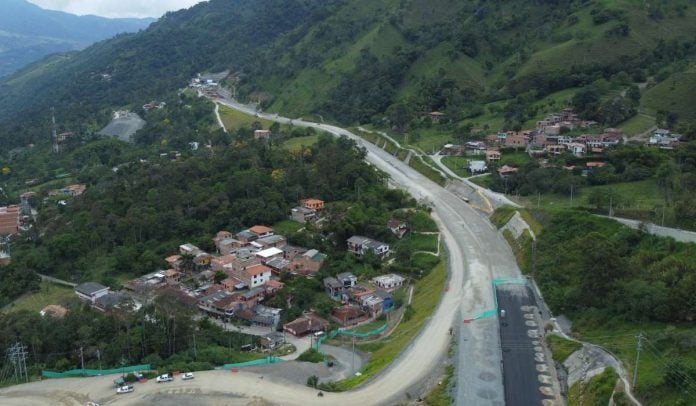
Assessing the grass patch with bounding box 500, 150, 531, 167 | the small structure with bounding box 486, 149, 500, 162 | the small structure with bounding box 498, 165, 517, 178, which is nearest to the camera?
the small structure with bounding box 498, 165, 517, 178

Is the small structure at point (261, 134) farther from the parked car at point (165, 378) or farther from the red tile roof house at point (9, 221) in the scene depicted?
the parked car at point (165, 378)

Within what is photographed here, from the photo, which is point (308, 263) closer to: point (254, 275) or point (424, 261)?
point (254, 275)

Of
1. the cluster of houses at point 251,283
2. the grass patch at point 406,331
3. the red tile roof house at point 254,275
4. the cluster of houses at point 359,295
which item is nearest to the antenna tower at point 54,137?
the cluster of houses at point 251,283

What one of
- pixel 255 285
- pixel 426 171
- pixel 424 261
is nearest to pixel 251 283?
pixel 255 285

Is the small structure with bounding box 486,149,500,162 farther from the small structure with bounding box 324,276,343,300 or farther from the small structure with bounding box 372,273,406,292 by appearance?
the small structure with bounding box 324,276,343,300

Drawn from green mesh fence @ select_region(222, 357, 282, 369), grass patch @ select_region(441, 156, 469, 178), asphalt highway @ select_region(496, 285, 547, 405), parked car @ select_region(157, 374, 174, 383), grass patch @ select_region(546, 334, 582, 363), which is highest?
grass patch @ select_region(441, 156, 469, 178)

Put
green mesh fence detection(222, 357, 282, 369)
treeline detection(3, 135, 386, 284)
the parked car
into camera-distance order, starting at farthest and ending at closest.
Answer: treeline detection(3, 135, 386, 284) → green mesh fence detection(222, 357, 282, 369) → the parked car

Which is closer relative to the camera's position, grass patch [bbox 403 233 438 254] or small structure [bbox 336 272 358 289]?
small structure [bbox 336 272 358 289]

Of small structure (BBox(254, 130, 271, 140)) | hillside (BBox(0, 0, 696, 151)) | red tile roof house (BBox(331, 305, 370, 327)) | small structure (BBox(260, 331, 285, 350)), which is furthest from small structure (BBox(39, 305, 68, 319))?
hillside (BBox(0, 0, 696, 151))
